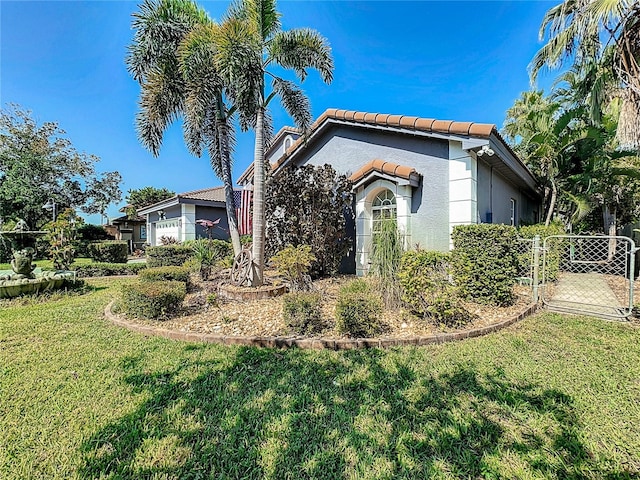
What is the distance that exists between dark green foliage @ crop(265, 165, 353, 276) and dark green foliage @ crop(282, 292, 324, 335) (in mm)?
4574

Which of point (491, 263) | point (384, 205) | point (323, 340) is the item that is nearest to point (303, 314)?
point (323, 340)

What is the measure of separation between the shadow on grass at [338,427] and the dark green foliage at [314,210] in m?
6.05

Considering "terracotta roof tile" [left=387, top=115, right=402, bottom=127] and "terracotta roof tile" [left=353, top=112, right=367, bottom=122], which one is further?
"terracotta roof tile" [left=353, top=112, right=367, bottom=122]

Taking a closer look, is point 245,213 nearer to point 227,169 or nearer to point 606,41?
point 227,169

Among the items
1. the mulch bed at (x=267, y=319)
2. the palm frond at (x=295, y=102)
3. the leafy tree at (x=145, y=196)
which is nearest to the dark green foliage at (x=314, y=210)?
the palm frond at (x=295, y=102)

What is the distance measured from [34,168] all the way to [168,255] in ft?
74.0

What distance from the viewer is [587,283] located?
9.99 m

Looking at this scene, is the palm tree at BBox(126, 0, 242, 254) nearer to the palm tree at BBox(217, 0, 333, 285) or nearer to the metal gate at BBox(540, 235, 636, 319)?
the palm tree at BBox(217, 0, 333, 285)

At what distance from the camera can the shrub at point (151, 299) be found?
605 centimetres

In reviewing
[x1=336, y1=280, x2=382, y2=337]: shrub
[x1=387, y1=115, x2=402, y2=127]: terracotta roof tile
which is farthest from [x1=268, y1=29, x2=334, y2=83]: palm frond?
[x1=336, y1=280, x2=382, y2=337]: shrub

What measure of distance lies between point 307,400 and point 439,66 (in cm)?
1699

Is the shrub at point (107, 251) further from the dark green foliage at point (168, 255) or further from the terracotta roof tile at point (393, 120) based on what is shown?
the terracotta roof tile at point (393, 120)

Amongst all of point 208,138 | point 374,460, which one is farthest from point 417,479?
point 208,138

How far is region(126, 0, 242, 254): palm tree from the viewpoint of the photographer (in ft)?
30.7
